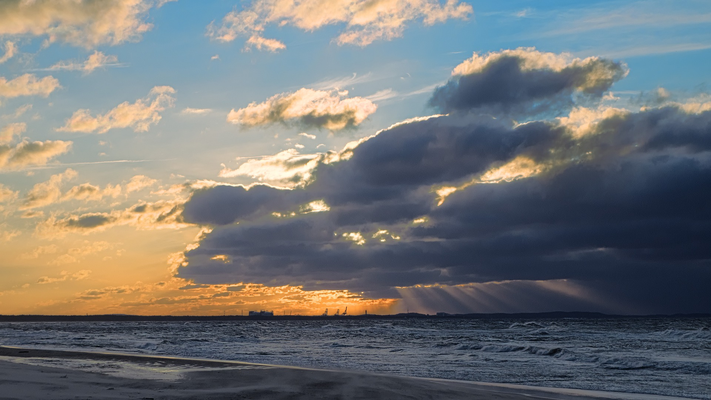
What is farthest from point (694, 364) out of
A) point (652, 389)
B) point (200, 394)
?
point (200, 394)

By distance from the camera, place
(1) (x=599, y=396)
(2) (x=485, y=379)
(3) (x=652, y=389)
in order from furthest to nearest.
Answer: (2) (x=485, y=379)
(3) (x=652, y=389)
(1) (x=599, y=396)

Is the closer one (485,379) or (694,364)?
(485,379)

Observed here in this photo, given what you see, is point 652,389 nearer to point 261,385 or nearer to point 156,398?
point 261,385

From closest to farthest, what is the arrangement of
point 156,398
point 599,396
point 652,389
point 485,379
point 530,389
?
point 156,398 < point 599,396 < point 530,389 < point 652,389 < point 485,379

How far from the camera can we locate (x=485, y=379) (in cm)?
2383

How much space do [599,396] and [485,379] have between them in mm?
6448

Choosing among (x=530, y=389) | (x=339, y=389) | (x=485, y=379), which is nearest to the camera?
(x=339, y=389)

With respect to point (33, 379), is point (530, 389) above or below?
below

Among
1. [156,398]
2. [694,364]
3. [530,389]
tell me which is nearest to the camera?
[156,398]

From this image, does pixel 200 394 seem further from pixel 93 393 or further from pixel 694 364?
pixel 694 364

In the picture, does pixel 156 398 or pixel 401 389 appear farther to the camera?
pixel 401 389

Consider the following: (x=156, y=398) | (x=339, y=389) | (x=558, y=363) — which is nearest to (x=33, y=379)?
(x=156, y=398)

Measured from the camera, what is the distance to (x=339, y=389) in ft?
49.5

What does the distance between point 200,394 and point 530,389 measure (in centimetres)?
1212
